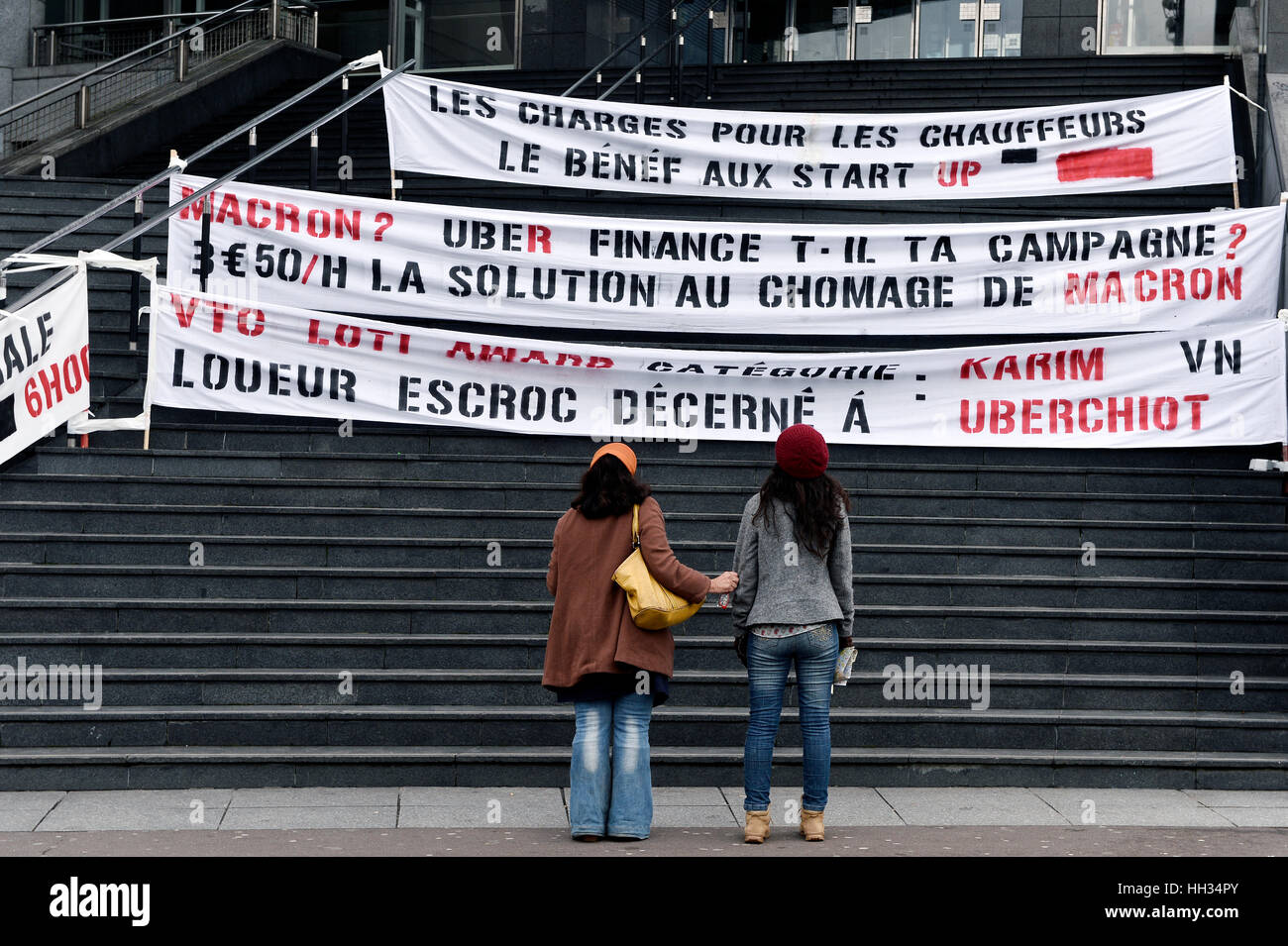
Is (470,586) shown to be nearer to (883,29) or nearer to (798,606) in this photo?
(798,606)

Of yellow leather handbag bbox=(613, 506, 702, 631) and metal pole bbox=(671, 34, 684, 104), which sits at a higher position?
metal pole bbox=(671, 34, 684, 104)

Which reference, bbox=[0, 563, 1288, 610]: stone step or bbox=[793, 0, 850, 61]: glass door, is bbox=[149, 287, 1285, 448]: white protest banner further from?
bbox=[793, 0, 850, 61]: glass door

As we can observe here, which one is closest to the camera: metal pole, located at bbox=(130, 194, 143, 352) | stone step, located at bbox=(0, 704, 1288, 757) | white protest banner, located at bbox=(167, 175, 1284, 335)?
stone step, located at bbox=(0, 704, 1288, 757)

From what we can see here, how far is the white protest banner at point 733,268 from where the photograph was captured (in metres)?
9.65

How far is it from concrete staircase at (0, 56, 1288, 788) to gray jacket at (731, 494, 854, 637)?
4.29 ft

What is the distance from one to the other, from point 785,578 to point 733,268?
12.9 feet

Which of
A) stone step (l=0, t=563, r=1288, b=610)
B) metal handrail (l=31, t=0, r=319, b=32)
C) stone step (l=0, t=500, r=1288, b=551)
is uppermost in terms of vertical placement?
metal handrail (l=31, t=0, r=319, b=32)

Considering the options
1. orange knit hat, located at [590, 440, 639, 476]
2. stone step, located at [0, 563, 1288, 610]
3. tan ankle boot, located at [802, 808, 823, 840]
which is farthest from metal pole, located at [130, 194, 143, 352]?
tan ankle boot, located at [802, 808, 823, 840]

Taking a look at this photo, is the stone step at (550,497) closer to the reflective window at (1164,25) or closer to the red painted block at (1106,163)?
the red painted block at (1106,163)

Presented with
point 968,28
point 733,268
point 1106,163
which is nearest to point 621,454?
point 733,268

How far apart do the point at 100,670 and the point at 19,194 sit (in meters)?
6.28

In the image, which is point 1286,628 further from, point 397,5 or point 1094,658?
point 397,5

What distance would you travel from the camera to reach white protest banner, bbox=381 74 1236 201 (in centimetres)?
1077

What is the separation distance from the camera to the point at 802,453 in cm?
645
